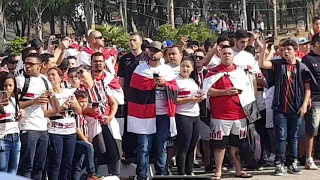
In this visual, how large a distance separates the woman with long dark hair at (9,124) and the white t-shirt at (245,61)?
3379 millimetres

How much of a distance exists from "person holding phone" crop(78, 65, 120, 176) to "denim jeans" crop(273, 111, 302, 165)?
2.41m

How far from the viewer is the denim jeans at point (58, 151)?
25.7 feet

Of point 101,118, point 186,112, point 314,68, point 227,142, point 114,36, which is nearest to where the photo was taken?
point 101,118

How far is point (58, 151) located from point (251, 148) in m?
2.93

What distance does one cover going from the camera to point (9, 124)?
23.8ft

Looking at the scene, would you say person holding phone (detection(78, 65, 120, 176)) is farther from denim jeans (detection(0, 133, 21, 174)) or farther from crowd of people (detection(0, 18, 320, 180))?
denim jeans (detection(0, 133, 21, 174))

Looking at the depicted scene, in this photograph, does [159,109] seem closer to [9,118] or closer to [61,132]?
[61,132]

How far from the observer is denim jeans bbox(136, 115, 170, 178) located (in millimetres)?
8562

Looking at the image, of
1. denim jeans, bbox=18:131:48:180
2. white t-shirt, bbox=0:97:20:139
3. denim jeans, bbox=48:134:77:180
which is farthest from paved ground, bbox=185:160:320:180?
white t-shirt, bbox=0:97:20:139

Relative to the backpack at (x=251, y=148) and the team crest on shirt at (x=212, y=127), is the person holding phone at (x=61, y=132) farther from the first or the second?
the backpack at (x=251, y=148)

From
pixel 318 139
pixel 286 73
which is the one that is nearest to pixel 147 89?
pixel 286 73

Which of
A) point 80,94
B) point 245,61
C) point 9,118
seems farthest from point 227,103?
point 9,118

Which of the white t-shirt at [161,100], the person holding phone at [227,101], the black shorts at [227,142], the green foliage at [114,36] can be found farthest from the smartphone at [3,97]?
the green foliage at [114,36]

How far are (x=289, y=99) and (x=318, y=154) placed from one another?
1.64 metres
